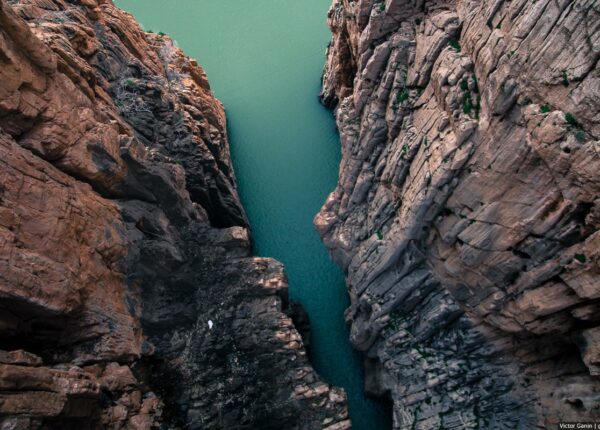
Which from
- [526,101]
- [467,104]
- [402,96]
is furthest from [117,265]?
[526,101]

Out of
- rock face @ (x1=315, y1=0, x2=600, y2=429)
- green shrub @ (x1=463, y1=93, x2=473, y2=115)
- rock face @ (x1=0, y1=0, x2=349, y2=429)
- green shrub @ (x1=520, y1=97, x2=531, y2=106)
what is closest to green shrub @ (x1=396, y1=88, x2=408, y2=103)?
rock face @ (x1=315, y1=0, x2=600, y2=429)

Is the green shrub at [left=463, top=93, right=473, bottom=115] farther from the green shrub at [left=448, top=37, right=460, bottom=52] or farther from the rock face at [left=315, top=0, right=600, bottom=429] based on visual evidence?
the green shrub at [left=448, top=37, right=460, bottom=52]

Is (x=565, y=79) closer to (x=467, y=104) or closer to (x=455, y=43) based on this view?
(x=467, y=104)

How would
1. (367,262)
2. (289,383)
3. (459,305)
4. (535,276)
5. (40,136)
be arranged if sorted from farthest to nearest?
(367,262) < (289,383) < (459,305) < (40,136) < (535,276)

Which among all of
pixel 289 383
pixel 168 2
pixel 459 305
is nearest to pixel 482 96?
pixel 459 305

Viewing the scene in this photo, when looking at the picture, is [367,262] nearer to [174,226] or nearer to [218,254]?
[218,254]

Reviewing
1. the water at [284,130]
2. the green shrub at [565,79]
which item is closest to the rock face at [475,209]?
the green shrub at [565,79]
